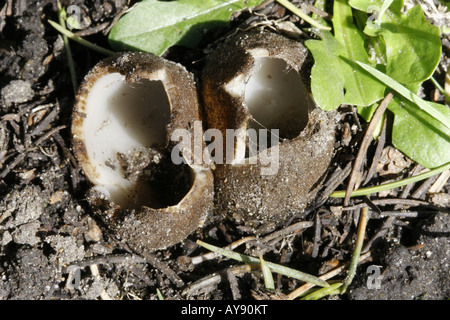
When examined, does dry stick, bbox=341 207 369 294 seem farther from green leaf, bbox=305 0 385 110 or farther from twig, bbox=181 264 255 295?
green leaf, bbox=305 0 385 110

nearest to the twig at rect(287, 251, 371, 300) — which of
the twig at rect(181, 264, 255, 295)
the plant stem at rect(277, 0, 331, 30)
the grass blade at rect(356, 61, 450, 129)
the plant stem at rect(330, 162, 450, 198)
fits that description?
the twig at rect(181, 264, 255, 295)

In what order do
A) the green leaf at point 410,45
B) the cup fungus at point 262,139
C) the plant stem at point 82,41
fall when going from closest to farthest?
the cup fungus at point 262,139 < the green leaf at point 410,45 < the plant stem at point 82,41

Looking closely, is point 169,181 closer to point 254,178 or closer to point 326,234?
point 254,178

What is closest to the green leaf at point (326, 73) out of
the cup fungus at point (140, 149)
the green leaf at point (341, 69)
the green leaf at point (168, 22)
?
the green leaf at point (341, 69)

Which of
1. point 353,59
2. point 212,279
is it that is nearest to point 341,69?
point 353,59

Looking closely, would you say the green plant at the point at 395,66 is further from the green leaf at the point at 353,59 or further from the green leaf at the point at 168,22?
the green leaf at the point at 168,22

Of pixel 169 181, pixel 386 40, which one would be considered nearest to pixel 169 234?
pixel 169 181
